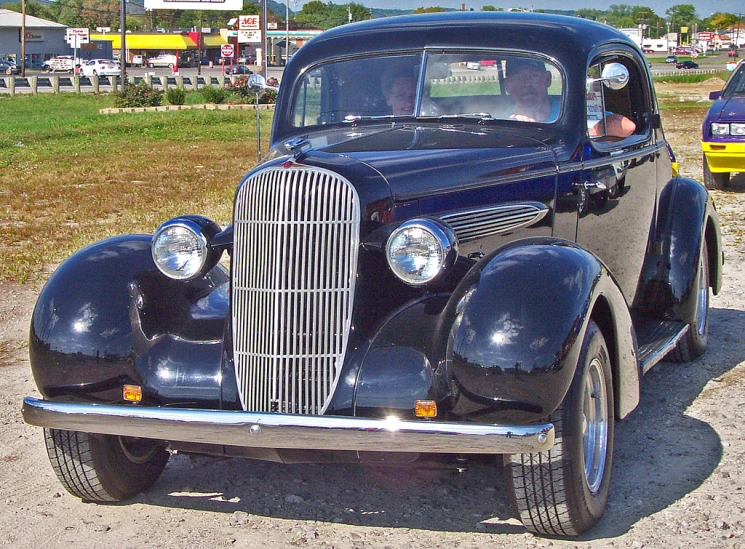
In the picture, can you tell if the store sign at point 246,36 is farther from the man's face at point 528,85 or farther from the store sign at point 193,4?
the man's face at point 528,85

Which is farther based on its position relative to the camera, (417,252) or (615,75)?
(615,75)

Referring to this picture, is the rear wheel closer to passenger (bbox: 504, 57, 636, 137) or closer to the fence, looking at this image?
passenger (bbox: 504, 57, 636, 137)

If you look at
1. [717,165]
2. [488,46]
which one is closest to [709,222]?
[488,46]

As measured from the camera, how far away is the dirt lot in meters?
3.68

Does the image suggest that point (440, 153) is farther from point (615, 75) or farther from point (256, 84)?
point (256, 84)

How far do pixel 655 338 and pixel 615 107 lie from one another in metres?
1.26

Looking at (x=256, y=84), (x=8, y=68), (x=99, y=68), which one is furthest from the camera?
(x=8, y=68)

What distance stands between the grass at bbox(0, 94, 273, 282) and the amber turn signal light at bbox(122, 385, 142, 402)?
4785mm

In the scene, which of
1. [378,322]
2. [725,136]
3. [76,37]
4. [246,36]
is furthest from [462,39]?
[246,36]

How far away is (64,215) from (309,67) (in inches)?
265

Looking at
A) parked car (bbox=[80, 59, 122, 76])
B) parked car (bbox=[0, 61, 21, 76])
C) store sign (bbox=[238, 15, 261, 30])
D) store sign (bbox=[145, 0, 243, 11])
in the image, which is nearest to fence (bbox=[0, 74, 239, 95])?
parked car (bbox=[80, 59, 122, 76])

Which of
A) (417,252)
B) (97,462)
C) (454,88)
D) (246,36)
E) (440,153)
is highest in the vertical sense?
(246,36)

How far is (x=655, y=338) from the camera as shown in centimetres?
500

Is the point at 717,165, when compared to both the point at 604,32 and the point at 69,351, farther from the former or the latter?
the point at 69,351
